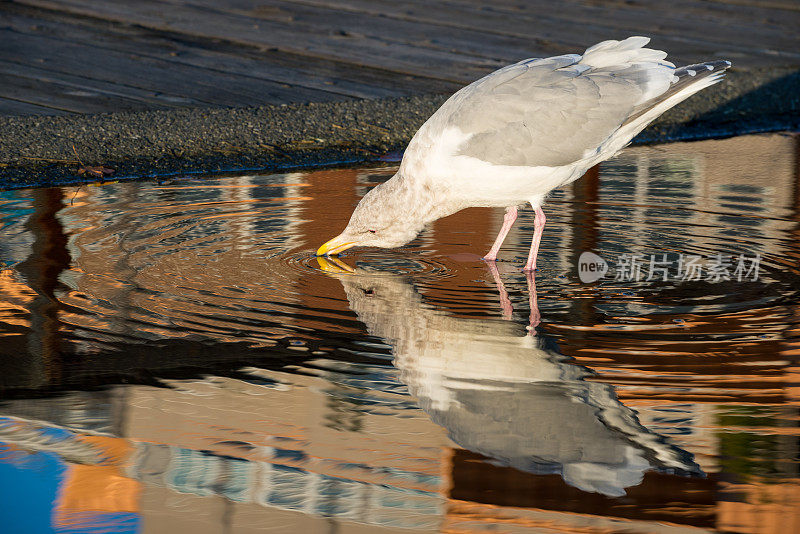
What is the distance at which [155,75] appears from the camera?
7.76m

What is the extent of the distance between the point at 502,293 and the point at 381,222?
68cm

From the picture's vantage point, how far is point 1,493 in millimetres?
2547

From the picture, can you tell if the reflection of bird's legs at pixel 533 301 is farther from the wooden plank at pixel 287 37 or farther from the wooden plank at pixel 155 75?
the wooden plank at pixel 287 37

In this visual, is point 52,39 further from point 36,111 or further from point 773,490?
point 773,490

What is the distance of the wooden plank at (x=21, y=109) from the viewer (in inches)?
264

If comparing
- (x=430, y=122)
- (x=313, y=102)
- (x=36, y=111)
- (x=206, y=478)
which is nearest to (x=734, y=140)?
(x=313, y=102)

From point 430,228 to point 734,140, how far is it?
2703 mm

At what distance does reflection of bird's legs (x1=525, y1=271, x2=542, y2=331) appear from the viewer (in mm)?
3742

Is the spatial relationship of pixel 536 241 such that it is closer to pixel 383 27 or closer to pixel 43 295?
pixel 43 295

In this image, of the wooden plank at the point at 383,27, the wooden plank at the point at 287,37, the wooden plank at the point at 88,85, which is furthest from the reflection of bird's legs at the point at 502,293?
the wooden plank at the point at 383,27

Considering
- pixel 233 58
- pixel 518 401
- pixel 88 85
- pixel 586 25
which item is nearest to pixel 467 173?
pixel 518 401

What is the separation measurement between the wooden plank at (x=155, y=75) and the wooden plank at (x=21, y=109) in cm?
69

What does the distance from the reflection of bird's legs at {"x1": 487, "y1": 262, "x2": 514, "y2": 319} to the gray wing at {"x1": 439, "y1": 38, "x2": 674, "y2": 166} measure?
43 cm

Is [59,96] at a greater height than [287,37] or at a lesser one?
lesser
